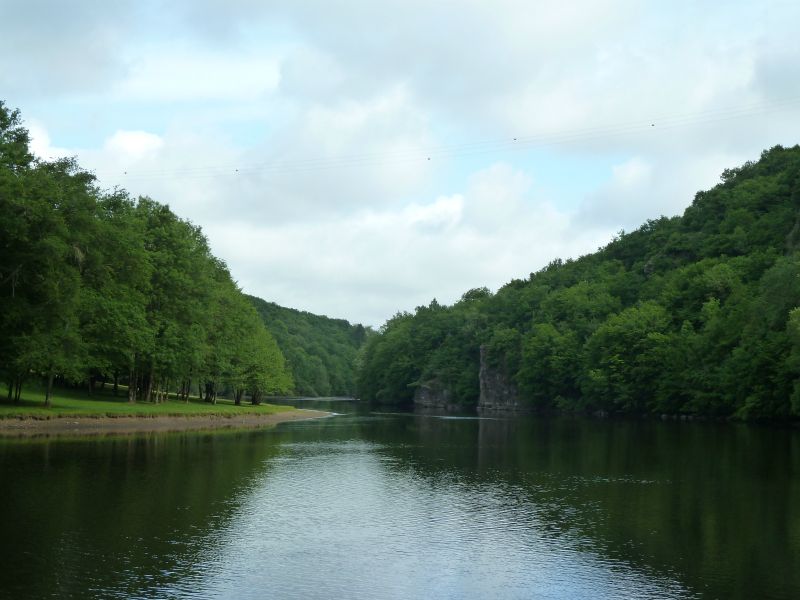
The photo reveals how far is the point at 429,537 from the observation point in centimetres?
2389

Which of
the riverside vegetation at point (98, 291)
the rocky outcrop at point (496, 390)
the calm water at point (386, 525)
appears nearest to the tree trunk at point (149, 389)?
the riverside vegetation at point (98, 291)

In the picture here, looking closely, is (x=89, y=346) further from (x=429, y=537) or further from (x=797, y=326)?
(x=797, y=326)

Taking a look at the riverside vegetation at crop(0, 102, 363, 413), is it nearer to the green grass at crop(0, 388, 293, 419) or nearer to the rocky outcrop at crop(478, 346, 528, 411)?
the green grass at crop(0, 388, 293, 419)

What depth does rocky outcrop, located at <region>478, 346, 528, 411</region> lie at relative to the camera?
16162 centimetres

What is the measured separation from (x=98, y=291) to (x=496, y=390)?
113642 mm

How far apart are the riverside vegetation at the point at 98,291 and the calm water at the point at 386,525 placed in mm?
9844

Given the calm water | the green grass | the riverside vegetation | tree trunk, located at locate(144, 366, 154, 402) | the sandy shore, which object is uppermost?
the riverside vegetation

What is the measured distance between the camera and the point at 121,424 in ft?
197

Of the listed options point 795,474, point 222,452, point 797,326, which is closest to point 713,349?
point 797,326

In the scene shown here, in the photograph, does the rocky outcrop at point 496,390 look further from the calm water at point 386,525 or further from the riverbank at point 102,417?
the calm water at point 386,525

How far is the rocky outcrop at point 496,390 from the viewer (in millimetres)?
161625

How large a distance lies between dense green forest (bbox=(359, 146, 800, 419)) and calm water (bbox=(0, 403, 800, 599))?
153 ft

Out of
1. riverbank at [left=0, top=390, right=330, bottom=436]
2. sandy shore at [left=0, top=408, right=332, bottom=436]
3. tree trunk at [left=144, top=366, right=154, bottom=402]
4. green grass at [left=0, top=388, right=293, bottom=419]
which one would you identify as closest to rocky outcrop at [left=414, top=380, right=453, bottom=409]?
riverbank at [left=0, top=390, right=330, bottom=436]

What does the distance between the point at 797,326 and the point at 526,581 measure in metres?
61.8
